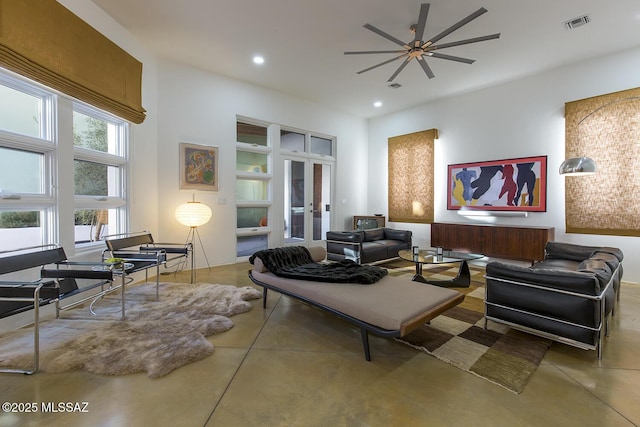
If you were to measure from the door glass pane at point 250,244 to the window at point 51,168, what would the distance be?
2.31 meters

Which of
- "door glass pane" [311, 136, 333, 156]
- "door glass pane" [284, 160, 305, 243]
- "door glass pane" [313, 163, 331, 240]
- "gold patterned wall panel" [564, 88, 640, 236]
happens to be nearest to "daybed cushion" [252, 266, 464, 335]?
"door glass pane" [284, 160, 305, 243]

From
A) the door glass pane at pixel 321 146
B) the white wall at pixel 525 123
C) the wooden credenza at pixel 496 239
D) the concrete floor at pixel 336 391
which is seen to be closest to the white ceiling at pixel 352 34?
the white wall at pixel 525 123

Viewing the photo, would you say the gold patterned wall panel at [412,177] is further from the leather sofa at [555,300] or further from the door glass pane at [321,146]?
the leather sofa at [555,300]

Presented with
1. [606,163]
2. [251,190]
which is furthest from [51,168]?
[606,163]

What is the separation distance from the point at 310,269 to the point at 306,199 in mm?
3823

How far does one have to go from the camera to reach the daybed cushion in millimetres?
2090

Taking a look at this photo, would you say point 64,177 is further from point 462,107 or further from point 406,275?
point 462,107

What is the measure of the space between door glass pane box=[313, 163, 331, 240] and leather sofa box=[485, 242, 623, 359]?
483 cm

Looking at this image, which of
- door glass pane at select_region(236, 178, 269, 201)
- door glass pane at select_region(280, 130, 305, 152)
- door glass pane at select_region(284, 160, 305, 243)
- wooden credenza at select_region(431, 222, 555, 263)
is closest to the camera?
wooden credenza at select_region(431, 222, 555, 263)

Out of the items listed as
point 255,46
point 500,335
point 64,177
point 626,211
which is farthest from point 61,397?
point 626,211

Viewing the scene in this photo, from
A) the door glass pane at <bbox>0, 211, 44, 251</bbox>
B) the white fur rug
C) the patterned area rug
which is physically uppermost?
the door glass pane at <bbox>0, 211, 44, 251</bbox>

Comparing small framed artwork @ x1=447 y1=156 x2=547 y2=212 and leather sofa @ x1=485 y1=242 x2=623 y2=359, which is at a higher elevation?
small framed artwork @ x1=447 y1=156 x2=547 y2=212

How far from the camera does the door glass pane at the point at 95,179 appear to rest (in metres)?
3.50

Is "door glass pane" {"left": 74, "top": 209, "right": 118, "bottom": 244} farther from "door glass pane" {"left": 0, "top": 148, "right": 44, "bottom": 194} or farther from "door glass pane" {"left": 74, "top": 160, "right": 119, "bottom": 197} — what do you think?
"door glass pane" {"left": 0, "top": 148, "right": 44, "bottom": 194}
